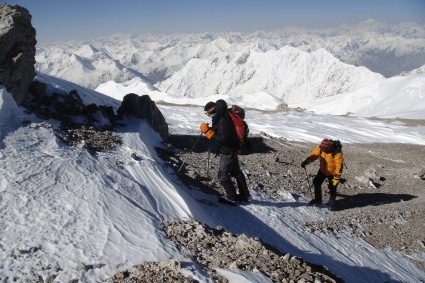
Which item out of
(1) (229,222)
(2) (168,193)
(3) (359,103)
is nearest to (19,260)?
(2) (168,193)

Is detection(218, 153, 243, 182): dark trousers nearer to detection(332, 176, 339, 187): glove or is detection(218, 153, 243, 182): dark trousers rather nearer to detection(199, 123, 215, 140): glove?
detection(199, 123, 215, 140): glove

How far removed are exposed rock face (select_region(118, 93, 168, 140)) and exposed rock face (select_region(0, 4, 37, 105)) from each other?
3.34 m

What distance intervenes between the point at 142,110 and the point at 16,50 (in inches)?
174

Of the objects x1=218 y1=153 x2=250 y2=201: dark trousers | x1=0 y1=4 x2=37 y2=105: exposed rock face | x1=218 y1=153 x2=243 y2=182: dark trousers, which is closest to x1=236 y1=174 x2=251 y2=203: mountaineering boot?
x1=218 y1=153 x2=250 y2=201: dark trousers

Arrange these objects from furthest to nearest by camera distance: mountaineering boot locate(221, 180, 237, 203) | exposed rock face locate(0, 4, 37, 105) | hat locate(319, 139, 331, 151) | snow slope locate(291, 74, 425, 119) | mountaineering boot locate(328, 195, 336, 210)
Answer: snow slope locate(291, 74, 425, 119), mountaineering boot locate(328, 195, 336, 210), exposed rock face locate(0, 4, 37, 105), hat locate(319, 139, 331, 151), mountaineering boot locate(221, 180, 237, 203)

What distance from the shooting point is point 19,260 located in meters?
4.79

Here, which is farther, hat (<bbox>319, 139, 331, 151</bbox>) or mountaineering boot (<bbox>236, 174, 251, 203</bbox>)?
hat (<bbox>319, 139, 331, 151</bbox>)

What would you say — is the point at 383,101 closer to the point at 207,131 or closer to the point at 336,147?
the point at 336,147

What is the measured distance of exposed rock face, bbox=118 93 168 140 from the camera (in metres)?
13.7

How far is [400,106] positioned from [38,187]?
78683 mm

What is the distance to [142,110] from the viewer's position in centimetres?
1376

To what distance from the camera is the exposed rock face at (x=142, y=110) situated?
1369 centimetres

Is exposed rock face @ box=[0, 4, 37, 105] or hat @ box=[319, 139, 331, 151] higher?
exposed rock face @ box=[0, 4, 37, 105]

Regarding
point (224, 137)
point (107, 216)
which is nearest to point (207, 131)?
point (224, 137)
